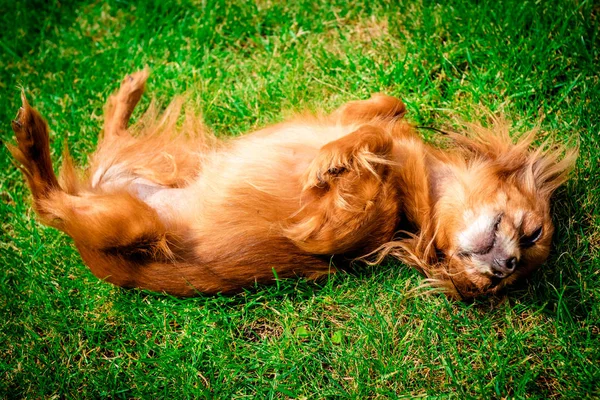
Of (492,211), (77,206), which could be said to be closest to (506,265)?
(492,211)

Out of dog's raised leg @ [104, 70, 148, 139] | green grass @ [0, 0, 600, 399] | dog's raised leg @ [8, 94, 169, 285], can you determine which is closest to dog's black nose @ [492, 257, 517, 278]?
green grass @ [0, 0, 600, 399]

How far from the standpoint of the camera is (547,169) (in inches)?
137

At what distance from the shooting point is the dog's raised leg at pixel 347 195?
A: 3143 mm

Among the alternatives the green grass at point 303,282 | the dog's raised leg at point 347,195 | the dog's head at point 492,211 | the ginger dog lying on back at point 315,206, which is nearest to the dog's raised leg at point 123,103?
the green grass at point 303,282

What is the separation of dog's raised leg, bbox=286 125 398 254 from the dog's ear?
0.94 metres

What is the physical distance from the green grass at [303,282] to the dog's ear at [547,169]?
25 cm

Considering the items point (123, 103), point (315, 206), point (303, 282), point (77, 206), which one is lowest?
point (303, 282)

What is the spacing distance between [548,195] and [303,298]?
1.77 m

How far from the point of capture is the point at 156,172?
363 centimetres

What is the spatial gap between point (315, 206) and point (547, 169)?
1592 millimetres

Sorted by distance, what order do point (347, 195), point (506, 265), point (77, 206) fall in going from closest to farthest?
point (506, 265) < point (347, 195) < point (77, 206)

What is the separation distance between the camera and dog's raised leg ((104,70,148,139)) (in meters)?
3.97

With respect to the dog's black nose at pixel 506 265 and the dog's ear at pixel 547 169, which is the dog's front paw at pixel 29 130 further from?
the dog's ear at pixel 547 169

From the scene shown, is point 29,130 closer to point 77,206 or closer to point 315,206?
point 77,206
